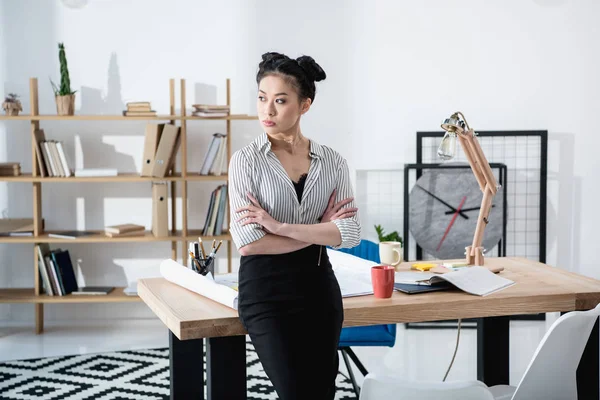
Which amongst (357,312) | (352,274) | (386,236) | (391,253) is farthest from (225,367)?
(386,236)

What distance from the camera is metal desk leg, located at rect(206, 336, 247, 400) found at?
200cm

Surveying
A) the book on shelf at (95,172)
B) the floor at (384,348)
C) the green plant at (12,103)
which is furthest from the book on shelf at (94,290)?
the green plant at (12,103)

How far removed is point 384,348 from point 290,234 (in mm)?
2602

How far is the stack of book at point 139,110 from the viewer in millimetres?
4477

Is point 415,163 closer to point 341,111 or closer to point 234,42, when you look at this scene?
point 341,111

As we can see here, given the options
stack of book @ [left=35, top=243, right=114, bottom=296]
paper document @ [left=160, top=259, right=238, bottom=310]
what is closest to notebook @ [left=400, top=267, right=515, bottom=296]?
paper document @ [left=160, top=259, right=238, bottom=310]

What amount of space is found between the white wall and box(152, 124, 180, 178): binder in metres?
0.34

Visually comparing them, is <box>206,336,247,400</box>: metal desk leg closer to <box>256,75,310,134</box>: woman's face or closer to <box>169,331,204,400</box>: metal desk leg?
<box>169,331,204,400</box>: metal desk leg

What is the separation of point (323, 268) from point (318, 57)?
3.13m

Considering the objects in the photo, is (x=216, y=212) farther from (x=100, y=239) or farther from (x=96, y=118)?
(x=96, y=118)

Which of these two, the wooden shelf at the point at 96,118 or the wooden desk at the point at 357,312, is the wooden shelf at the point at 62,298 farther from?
the wooden desk at the point at 357,312

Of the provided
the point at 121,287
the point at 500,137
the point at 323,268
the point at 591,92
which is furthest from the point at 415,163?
the point at 323,268

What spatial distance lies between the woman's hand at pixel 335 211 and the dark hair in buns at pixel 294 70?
0.94 ft

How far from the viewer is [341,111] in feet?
16.0
